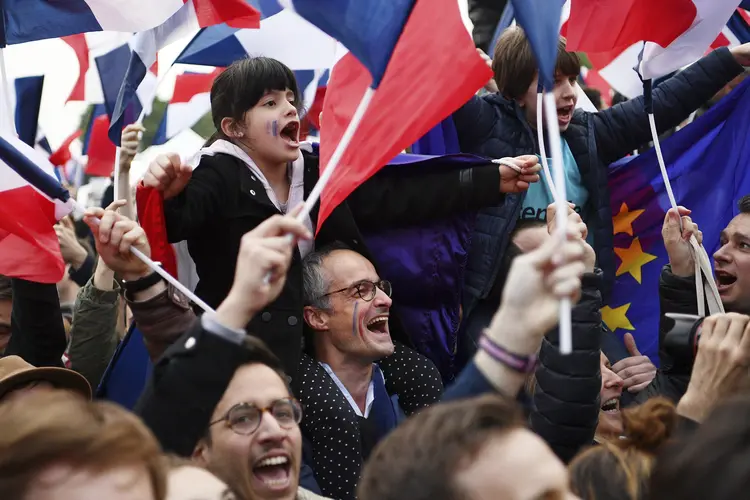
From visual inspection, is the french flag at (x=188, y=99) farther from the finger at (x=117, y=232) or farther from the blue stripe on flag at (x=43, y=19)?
the finger at (x=117, y=232)

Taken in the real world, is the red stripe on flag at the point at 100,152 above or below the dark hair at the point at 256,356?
below

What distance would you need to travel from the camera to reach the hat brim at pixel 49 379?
3.09 meters

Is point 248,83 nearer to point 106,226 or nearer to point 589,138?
point 106,226

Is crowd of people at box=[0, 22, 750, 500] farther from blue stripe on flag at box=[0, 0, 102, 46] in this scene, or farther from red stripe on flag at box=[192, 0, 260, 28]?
blue stripe on flag at box=[0, 0, 102, 46]

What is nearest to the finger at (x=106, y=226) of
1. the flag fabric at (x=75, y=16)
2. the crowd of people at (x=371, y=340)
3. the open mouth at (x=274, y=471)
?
the crowd of people at (x=371, y=340)

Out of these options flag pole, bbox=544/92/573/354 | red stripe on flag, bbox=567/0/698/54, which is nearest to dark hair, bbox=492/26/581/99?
red stripe on flag, bbox=567/0/698/54

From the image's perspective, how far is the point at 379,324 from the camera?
392 cm

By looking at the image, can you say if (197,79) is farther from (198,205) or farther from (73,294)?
(198,205)

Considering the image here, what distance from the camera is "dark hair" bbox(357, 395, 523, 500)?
1.91 m

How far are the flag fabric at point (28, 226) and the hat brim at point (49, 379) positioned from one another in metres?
0.51

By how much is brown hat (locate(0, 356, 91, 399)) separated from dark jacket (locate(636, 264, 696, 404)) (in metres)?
1.69

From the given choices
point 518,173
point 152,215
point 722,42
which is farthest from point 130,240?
point 722,42

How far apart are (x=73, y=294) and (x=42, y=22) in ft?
7.84

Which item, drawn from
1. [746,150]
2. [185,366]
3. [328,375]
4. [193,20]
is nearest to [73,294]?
[193,20]
